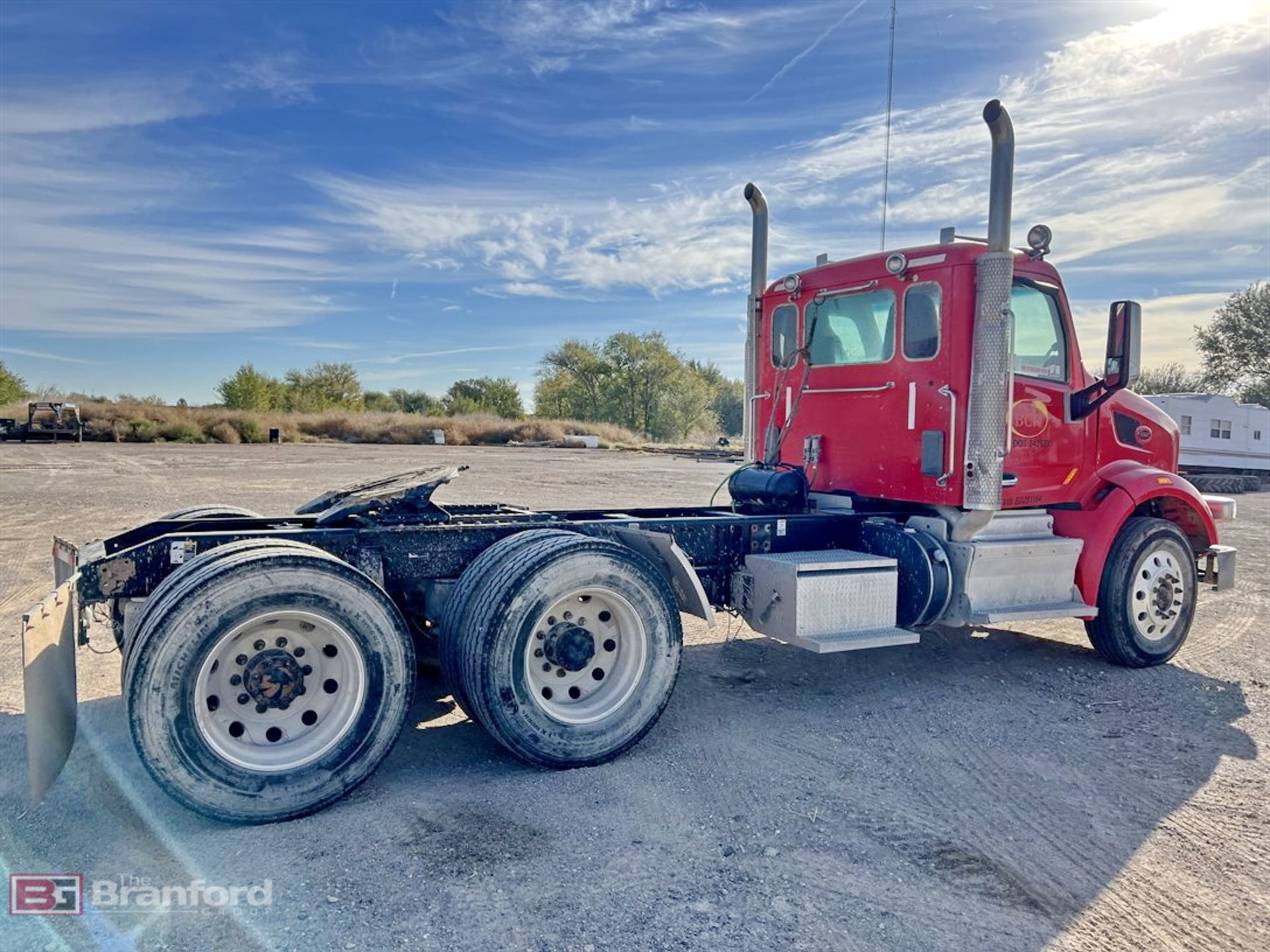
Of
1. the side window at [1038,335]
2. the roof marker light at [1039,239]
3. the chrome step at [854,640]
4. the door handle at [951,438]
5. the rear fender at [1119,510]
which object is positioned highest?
the roof marker light at [1039,239]

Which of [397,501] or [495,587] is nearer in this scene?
[495,587]

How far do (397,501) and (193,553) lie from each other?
44.2 inches

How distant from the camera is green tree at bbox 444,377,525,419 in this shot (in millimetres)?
70000

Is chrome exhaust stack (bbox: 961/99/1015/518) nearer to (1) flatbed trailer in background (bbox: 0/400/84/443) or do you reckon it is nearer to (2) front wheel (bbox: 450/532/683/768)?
(2) front wheel (bbox: 450/532/683/768)

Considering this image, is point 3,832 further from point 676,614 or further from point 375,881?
point 676,614

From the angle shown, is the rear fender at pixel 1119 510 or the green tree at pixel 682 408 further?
the green tree at pixel 682 408

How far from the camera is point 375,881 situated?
11.1ft

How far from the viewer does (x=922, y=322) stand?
19.9 ft

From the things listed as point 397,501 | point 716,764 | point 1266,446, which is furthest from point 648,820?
point 1266,446

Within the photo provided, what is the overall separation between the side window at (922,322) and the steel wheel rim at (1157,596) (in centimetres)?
229

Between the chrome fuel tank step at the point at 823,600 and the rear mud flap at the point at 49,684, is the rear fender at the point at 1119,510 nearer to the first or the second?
the chrome fuel tank step at the point at 823,600

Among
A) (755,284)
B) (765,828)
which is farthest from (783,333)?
(765,828)

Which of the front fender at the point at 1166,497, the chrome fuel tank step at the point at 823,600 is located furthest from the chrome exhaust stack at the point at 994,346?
the front fender at the point at 1166,497

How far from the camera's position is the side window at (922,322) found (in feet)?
19.6
